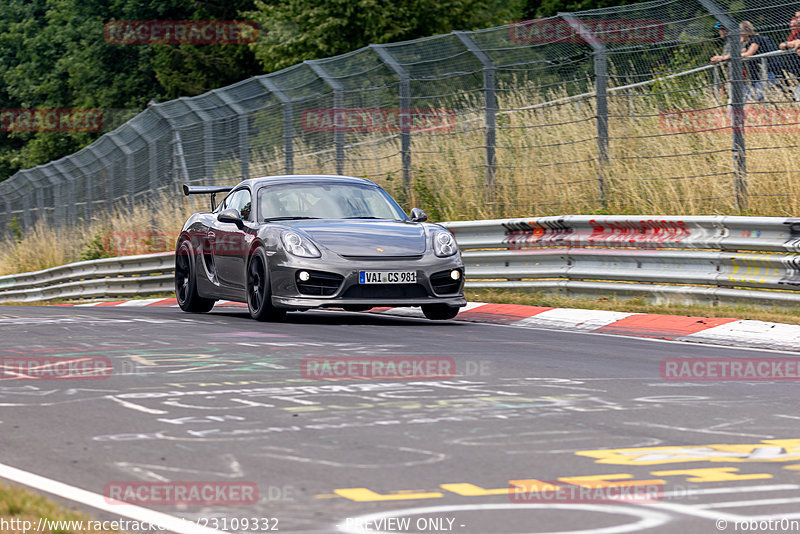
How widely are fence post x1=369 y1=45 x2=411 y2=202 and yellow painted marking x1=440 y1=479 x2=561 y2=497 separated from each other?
12882mm

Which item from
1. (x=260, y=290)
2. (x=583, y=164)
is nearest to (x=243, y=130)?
(x=583, y=164)

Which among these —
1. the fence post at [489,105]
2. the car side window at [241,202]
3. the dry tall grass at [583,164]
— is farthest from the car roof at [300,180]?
the fence post at [489,105]

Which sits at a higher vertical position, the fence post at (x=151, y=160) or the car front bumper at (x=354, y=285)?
the fence post at (x=151, y=160)

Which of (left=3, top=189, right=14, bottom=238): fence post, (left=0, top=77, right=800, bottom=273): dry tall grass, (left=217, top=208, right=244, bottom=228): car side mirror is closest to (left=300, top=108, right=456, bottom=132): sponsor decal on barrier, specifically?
(left=0, top=77, right=800, bottom=273): dry tall grass

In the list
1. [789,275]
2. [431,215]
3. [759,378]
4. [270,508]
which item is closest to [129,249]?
[431,215]

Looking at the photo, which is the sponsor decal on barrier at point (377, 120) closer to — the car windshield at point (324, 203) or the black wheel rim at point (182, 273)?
the black wheel rim at point (182, 273)

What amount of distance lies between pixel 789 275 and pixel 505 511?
24.6 feet

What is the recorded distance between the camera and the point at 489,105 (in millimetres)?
16375

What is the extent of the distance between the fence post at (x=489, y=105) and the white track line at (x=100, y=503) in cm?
1167

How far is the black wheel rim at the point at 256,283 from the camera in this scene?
12047mm

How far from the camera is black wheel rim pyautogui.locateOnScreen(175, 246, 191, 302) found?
14.5 m

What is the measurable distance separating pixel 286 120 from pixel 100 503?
16.1 meters

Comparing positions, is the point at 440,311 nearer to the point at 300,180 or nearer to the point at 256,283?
the point at 256,283

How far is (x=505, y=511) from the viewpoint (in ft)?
14.7
